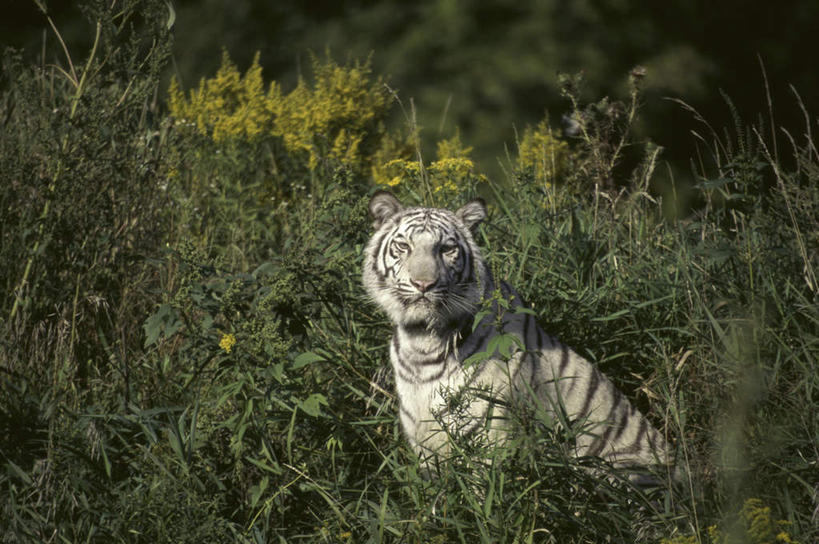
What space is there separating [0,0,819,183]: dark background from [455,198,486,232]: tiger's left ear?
2.63 m

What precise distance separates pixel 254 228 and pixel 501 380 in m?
2.62

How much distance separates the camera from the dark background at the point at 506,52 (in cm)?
656

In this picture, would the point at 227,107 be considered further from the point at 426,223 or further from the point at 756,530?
the point at 756,530

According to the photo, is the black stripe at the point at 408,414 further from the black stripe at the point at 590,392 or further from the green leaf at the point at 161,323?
the green leaf at the point at 161,323

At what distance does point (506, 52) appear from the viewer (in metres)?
6.75

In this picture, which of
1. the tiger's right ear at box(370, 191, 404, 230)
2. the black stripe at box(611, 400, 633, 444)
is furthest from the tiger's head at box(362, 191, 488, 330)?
the black stripe at box(611, 400, 633, 444)

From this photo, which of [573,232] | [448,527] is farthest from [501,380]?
[573,232]

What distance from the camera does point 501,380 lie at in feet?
10.5

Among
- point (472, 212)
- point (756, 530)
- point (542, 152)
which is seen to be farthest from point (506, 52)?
point (756, 530)

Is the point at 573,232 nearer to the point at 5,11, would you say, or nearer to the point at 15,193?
the point at 15,193

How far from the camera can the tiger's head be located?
10.8ft

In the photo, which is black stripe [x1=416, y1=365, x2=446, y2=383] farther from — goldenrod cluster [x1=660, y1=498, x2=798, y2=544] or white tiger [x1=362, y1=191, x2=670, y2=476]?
goldenrod cluster [x1=660, y1=498, x2=798, y2=544]

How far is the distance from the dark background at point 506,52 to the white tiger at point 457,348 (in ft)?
9.34

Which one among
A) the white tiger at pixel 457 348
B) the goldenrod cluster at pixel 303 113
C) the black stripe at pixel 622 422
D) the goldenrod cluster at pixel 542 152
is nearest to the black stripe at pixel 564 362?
the white tiger at pixel 457 348
